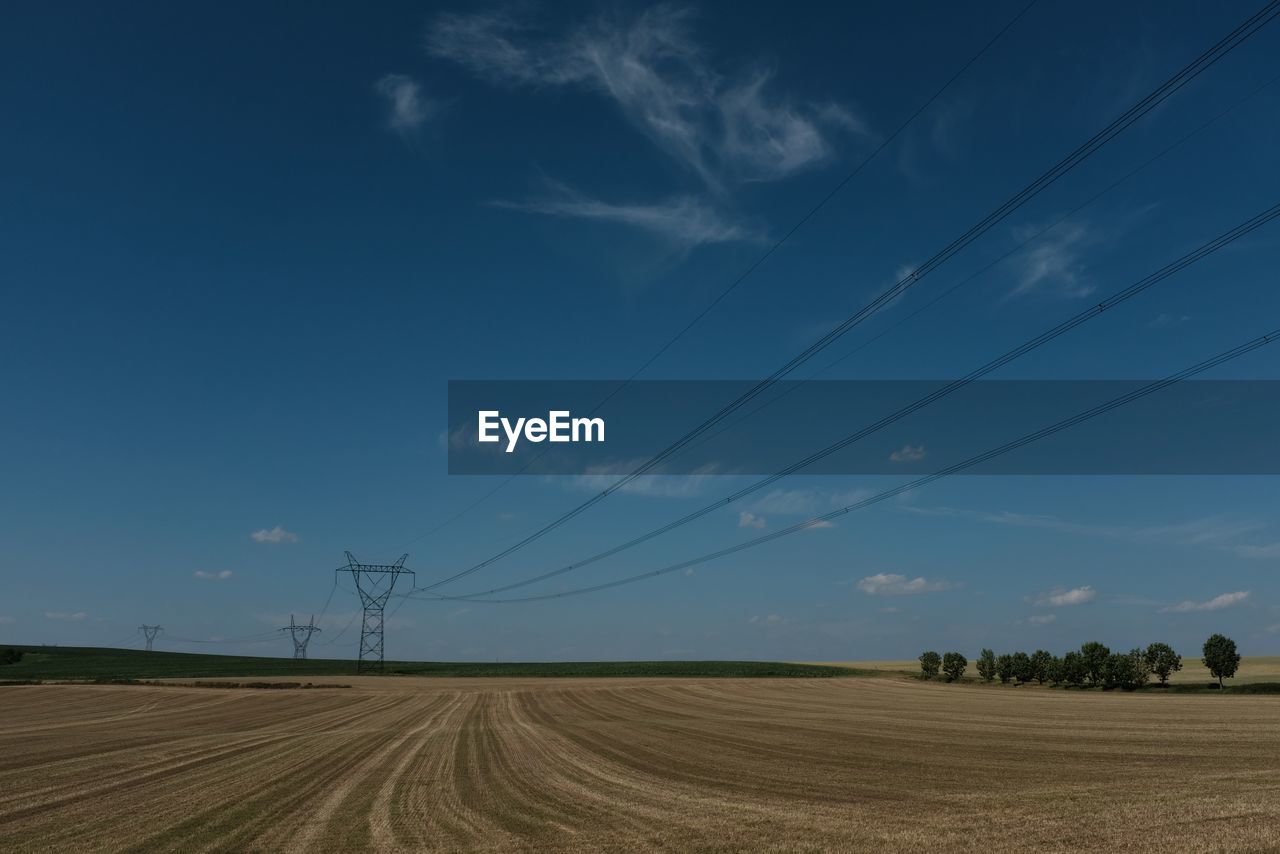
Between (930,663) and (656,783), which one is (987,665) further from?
(656,783)

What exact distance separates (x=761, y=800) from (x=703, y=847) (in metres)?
5.70

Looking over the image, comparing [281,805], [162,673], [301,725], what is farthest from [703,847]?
[162,673]

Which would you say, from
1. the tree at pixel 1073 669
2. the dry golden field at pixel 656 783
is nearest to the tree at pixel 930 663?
the tree at pixel 1073 669

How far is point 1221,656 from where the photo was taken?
107 metres

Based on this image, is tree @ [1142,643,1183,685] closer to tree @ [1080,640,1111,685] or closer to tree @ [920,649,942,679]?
tree @ [1080,640,1111,685]

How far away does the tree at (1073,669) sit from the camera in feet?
355

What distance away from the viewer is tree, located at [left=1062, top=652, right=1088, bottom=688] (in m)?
108

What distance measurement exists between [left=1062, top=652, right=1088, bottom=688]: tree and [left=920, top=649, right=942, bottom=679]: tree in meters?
26.9

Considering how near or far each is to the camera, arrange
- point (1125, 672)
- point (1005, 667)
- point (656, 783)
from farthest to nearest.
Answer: point (1005, 667) < point (1125, 672) < point (656, 783)

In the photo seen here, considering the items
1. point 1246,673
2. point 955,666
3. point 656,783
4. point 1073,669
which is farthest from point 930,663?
point 656,783

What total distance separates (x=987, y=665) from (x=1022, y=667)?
734cm

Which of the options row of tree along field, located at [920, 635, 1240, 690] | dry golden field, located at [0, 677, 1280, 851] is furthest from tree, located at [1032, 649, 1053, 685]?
dry golden field, located at [0, 677, 1280, 851]

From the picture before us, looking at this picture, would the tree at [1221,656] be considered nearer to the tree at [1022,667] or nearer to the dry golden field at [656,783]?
the tree at [1022,667]

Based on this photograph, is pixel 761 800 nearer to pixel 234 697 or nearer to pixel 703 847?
pixel 703 847
